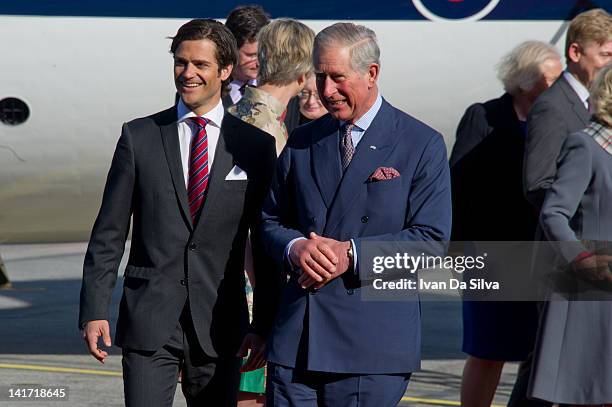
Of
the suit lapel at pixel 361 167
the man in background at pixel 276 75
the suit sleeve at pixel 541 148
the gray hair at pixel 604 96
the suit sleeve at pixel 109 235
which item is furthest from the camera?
the suit sleeve at pixel 541 148

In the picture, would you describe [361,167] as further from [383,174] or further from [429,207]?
[429,207]

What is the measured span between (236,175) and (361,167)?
498 mm

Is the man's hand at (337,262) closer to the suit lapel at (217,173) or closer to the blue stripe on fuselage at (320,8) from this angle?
the suit lapel at (217,173)

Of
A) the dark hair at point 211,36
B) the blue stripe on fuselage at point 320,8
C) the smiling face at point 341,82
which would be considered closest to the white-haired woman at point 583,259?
the smiling face at point 341,82

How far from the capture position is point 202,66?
13.6 feet

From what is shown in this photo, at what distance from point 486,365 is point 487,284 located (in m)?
0.38

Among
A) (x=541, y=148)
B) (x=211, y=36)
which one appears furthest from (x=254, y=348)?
(x=541, y=148)

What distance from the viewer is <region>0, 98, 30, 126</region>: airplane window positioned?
7133 mm

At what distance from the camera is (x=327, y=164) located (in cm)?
396

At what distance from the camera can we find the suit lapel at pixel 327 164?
3930 mm

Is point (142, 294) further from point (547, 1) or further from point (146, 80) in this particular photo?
point (547, 1)

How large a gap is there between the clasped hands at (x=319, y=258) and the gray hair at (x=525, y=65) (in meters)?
2.34

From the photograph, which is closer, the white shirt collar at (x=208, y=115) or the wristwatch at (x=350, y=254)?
the wristwatch at (x=350, y=254)

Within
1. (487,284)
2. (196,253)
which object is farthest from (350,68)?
(487,284)
